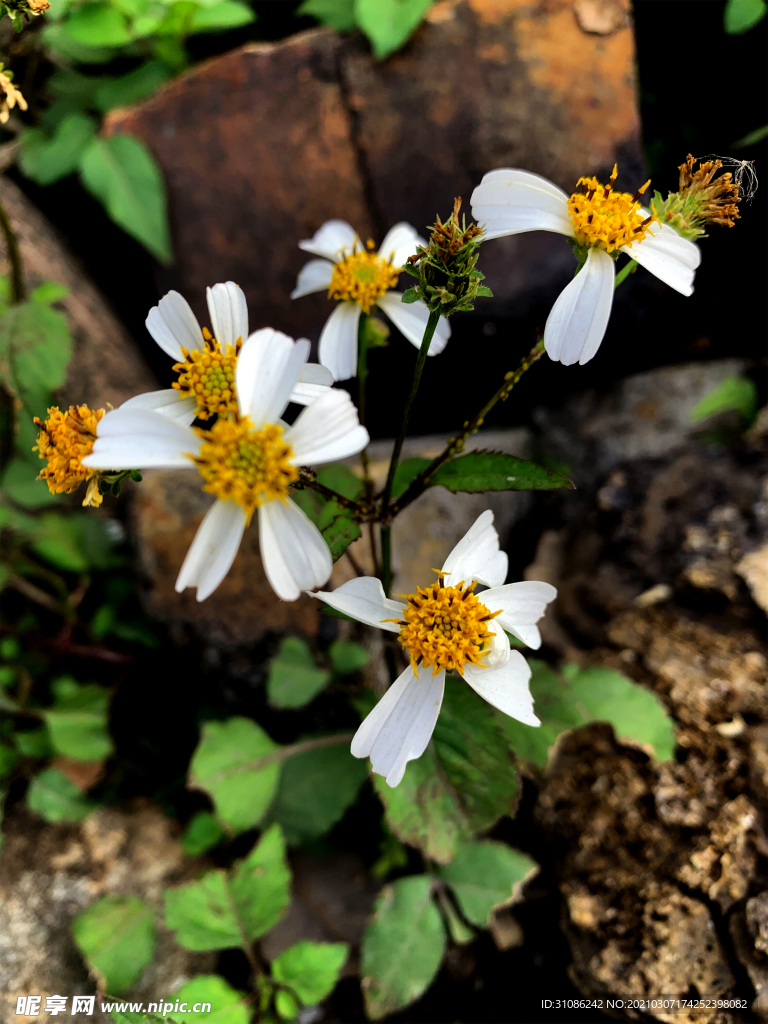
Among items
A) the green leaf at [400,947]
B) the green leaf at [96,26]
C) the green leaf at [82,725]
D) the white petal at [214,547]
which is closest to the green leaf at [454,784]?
the green leaf at [400,947]

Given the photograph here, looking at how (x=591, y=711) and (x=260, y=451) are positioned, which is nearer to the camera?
(x=260, y=451)

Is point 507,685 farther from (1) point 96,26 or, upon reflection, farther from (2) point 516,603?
(1) point 96,26

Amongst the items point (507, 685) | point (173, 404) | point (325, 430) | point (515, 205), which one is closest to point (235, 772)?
→ point (507, 685)

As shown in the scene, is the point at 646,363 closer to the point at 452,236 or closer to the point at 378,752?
the point at 452,236

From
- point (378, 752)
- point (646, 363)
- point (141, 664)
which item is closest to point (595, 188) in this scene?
point (378, 752)

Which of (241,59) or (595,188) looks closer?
(595,188)

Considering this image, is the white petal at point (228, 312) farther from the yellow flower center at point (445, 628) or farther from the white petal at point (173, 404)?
the yellow flower center at point (445, 628)
